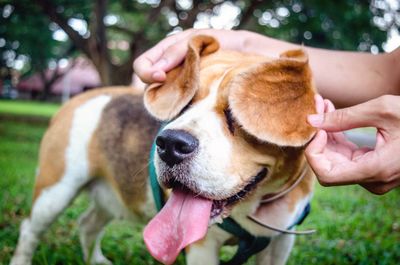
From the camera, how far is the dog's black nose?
1.97 metres

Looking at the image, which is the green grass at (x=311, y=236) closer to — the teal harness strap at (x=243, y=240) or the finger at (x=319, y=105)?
the teal harness strap at (x=243, y=240)

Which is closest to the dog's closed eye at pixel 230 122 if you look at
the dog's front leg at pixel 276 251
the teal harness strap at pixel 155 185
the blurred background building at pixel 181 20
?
the teal harness strap at pixel 155 185

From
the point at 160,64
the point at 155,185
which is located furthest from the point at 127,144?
the point at 160,64

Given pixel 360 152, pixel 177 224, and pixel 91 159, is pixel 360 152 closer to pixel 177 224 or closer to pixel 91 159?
pixel 177 224

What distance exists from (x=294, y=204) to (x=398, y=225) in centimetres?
339

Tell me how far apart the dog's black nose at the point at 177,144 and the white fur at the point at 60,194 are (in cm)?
166

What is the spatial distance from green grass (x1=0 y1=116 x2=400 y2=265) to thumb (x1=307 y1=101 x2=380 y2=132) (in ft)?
6.85

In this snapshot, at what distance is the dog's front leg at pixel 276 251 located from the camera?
3.10 meters

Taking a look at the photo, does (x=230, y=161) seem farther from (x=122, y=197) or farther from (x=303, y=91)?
(x=122, y=197)

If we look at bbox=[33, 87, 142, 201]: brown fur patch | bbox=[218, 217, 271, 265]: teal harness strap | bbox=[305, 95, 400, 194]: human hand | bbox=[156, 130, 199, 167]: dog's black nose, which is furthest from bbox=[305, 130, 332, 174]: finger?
bbox=[33, 87, 142, 201]: brown fur patch

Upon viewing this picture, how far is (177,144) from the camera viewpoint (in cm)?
199

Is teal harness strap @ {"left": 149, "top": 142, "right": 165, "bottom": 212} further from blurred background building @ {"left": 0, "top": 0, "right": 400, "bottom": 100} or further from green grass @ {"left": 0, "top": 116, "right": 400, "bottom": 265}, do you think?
blurred background building @ {"left": 0, "top": 0, "right": 400, "bottom": 100}

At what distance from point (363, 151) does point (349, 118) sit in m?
0.19

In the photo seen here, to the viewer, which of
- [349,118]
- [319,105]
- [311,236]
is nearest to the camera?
[349,118]
